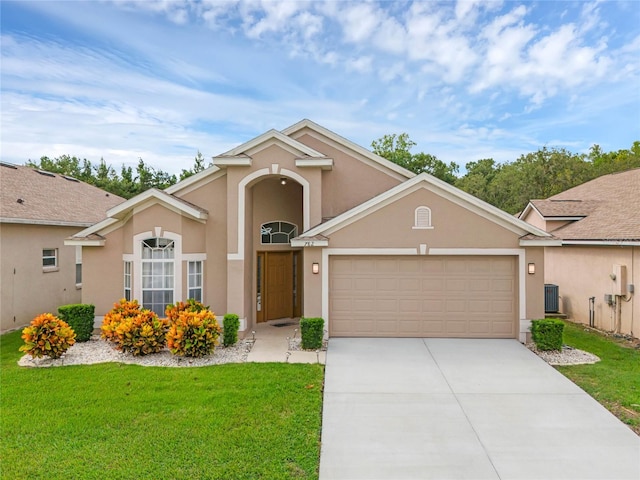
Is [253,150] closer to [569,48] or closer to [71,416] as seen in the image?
[71,416]

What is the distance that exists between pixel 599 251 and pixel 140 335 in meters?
13.8

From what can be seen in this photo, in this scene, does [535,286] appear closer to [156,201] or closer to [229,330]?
[229,330]

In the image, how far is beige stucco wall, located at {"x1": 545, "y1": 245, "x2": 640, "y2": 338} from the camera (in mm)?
10816

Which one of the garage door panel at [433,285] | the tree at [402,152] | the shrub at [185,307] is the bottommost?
the shrub at [185,307]

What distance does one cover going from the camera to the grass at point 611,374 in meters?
6.32

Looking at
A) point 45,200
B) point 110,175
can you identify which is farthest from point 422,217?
point 110,175

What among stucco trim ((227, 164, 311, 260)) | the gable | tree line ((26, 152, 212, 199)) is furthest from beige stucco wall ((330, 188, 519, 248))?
tree line ((26, 152, 212, 199))

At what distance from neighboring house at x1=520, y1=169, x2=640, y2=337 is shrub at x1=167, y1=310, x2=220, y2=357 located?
37.7 feet

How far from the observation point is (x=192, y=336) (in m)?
8.62

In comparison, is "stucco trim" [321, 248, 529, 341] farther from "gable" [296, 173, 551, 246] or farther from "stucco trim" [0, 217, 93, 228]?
"stucco trim" [0, 217, 93, 228]

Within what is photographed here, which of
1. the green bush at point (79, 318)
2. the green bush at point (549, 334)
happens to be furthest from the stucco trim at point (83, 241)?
the green bush at point (549, 334)

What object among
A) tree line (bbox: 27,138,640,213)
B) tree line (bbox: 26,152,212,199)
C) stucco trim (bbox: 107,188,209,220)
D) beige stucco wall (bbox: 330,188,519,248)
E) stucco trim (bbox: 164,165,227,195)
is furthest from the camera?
tree line (bbox: 26,152,212,199)

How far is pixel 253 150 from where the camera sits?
11.2 m

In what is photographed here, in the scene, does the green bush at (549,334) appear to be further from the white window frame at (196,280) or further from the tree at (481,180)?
the tree at (481,180)
